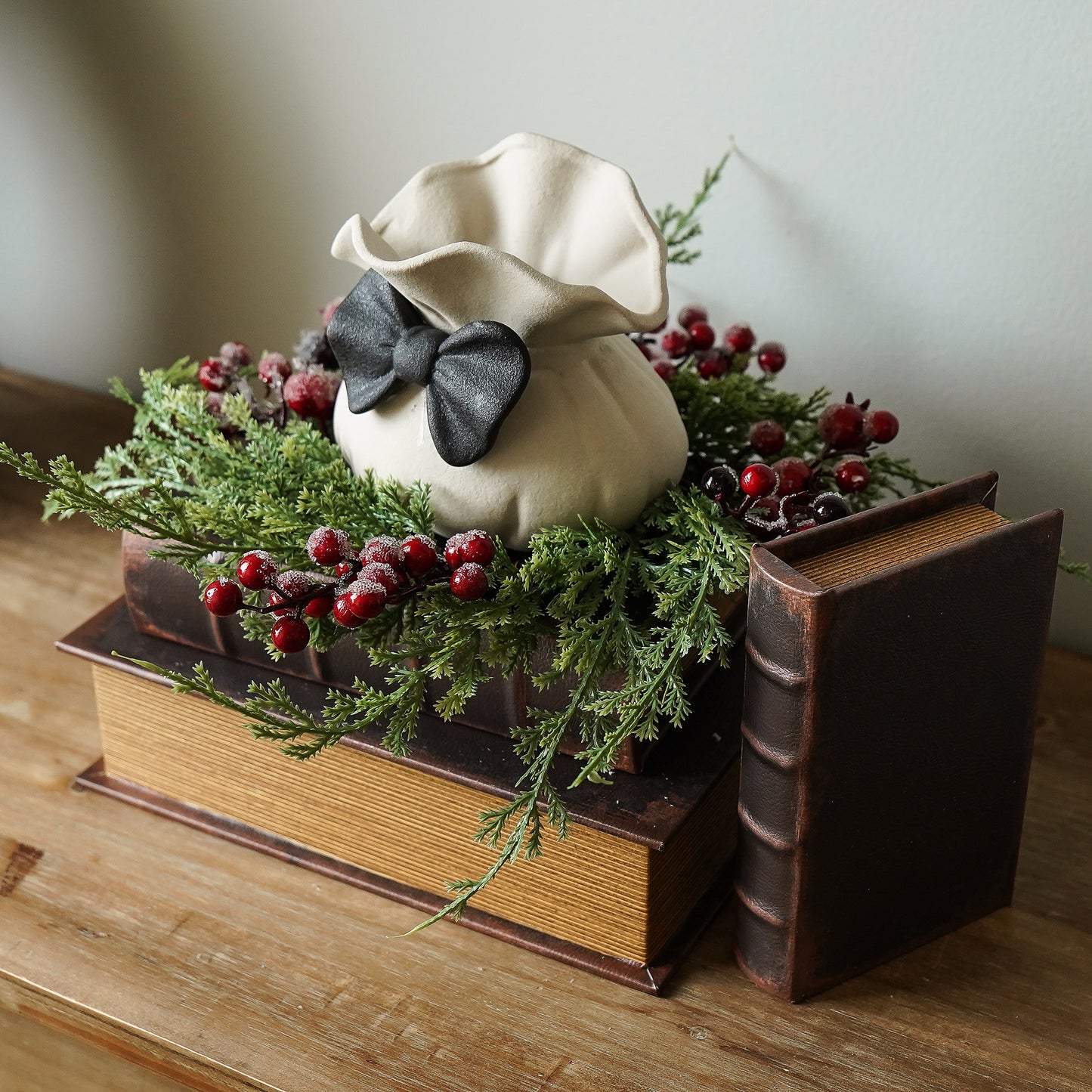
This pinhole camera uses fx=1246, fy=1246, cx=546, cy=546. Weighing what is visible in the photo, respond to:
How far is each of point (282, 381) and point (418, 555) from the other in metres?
0.22

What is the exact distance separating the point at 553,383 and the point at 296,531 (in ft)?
0.48

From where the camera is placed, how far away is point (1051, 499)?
0.82m

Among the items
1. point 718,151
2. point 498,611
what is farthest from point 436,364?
point 718,151

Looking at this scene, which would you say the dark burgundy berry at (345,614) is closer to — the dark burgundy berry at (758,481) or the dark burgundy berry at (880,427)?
the dark burgundy berry at (758,481)

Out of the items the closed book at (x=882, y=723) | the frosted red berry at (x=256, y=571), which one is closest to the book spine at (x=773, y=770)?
the closed book at (x=882, y=723)

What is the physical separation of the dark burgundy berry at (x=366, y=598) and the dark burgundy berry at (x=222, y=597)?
0.18 feet

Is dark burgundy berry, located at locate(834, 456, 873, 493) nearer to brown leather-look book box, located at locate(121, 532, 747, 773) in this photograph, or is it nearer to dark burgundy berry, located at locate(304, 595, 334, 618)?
brown leather-look book box, located at locate(121, 532, 747, 773)

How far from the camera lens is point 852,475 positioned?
66 centimetres

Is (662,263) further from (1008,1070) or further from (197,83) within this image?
(197,83)

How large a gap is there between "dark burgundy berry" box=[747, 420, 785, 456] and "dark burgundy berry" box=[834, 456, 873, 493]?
0.13 ft

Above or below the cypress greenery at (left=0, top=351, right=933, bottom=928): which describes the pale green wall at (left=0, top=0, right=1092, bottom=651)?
above

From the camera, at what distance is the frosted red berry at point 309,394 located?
2.33ft

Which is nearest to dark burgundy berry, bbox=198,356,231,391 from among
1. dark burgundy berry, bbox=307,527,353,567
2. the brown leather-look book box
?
the brown leather-look book box

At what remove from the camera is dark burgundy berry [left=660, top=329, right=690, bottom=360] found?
799 millimetres
